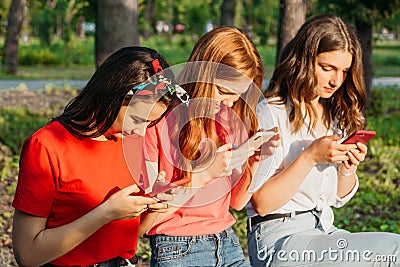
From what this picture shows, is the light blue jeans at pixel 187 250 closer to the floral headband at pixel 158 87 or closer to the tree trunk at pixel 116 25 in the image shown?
the floral headband at pixel 158 87

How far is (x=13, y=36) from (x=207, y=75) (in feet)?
56.5

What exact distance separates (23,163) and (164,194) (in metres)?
0.51

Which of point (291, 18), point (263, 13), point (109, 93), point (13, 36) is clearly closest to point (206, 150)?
point (109, 93)

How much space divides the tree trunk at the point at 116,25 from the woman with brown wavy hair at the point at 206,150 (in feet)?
12.2

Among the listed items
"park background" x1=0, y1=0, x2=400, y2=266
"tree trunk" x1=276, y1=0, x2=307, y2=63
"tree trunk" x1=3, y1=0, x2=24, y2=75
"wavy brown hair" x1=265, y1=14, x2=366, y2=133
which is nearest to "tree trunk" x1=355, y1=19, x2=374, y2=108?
"park background" x1=0, y1=0, x2=400, y2=266

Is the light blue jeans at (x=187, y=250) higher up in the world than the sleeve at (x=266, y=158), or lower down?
lower down

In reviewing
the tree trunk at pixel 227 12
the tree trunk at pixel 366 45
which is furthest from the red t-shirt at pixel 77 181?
the tree trunk at pixel 227 12

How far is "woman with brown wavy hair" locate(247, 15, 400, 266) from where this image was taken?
302cm

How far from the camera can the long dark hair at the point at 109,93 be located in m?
2.61

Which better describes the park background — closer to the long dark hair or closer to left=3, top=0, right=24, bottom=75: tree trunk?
left=3, top=0, right=24, bottom=75: tree trunk

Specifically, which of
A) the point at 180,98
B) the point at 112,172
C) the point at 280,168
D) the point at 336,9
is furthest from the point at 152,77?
the point at 336,9

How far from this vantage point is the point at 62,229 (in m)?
2.55

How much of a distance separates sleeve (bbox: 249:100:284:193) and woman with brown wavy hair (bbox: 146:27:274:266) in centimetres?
5

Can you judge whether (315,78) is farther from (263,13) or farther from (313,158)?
(263,13)
